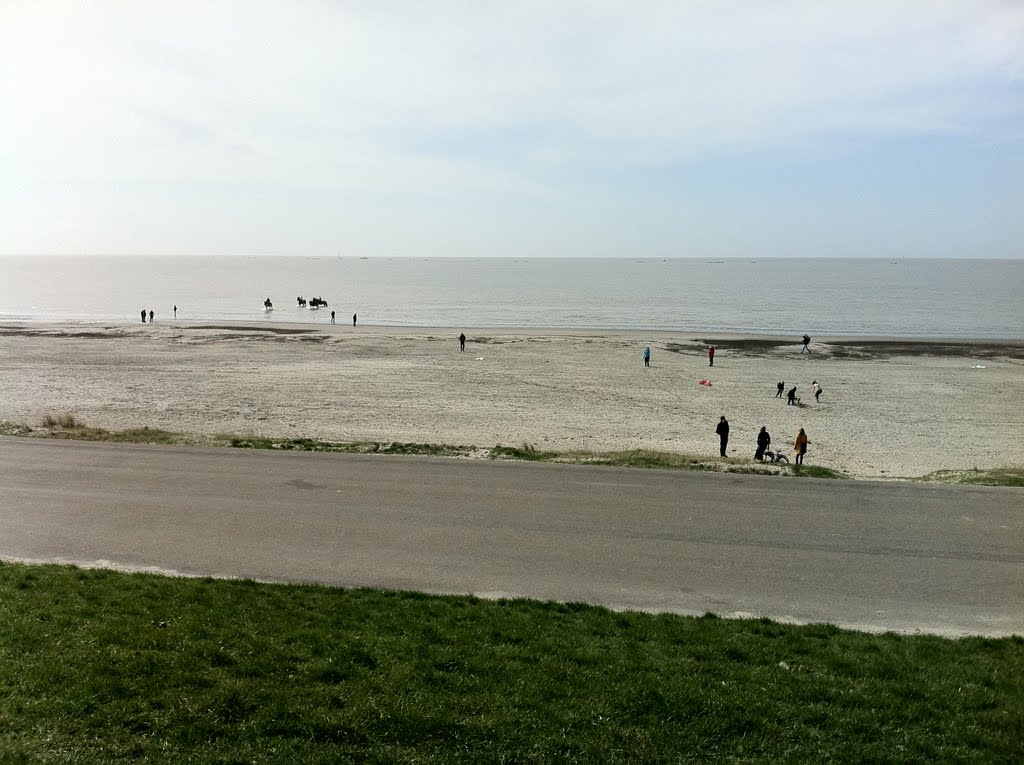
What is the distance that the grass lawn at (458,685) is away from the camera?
5266 mm

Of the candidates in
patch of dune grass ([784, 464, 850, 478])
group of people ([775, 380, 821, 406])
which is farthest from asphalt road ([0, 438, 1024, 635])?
group of people ([775, 380, 821, 406])

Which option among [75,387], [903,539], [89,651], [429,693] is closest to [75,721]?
[89,651]

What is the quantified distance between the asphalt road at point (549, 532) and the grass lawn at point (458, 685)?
1308 millimetres

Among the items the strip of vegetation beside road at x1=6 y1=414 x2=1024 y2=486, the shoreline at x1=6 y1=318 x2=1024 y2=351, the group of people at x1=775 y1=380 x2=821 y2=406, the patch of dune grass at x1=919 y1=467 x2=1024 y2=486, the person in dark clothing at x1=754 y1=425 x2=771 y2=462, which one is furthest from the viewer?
the shoreline at x1=6 y1=318 x2=1024 y2=351

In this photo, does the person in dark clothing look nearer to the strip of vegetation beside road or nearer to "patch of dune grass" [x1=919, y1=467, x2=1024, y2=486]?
the strip of vegetation beside road

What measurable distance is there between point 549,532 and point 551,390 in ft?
70.3

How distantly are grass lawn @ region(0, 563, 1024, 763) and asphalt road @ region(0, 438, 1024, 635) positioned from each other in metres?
1.31

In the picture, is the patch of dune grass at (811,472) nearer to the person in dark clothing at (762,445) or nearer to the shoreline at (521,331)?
the person in dark clothing at (762,445)

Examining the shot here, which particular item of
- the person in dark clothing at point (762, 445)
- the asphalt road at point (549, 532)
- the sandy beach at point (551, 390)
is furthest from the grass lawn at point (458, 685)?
the sandy beach at point (551, 390)

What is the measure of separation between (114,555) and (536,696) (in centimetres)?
661

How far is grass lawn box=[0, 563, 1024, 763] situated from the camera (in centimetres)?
527

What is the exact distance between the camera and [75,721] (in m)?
5.23

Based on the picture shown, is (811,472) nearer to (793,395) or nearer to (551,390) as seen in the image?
(793,395)

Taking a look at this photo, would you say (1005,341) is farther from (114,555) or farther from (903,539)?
A: (114,555)
